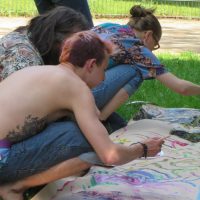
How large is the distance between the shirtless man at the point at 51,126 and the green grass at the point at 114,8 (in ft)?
34.4

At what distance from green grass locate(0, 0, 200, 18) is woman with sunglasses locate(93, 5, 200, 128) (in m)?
9.08

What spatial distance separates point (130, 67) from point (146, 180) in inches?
40.8

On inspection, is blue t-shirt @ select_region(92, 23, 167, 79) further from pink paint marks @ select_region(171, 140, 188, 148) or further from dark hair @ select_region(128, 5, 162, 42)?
pink paint marks @ select_region(171, 140, 188, 148)

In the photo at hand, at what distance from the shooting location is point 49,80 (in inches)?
97.0

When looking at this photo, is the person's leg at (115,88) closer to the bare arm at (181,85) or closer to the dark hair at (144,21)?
the bare arm at (181,85)

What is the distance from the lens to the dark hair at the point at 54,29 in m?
2.88

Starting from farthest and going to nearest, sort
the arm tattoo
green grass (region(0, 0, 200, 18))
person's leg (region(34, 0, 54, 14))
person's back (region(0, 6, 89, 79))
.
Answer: green grass (region(0, 0, 200, 18)), person's leg (region(34, 0, 54, 14)), person's back (region(0, 6, 89, 79)), the arm tattoo

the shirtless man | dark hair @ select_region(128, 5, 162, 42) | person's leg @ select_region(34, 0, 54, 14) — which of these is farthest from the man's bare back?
person's leg @ select_region(34, 0, 54, 14)

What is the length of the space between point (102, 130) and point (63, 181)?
1.86 feet

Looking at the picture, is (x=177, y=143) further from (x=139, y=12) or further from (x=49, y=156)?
(x=49, y=156)

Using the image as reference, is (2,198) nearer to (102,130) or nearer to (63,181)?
(63,181)

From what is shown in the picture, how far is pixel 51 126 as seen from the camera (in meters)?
2.57

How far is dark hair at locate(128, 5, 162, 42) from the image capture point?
12.9 feet

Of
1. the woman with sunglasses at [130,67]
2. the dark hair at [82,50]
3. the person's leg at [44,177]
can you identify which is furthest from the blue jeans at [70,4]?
the person's leg at [44,177]
